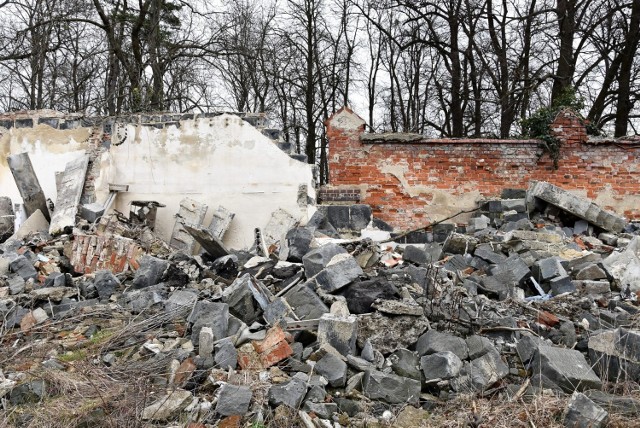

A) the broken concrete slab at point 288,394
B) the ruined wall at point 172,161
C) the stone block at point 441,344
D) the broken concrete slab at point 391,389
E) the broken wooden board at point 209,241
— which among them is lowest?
the broken concrete slab at point 391,389

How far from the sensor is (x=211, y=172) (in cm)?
863

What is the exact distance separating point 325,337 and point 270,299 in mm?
895

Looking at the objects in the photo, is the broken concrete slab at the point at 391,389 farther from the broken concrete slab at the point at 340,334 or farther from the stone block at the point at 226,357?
the stone block at the point at 226,357

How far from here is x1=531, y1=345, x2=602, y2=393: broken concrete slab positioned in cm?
355

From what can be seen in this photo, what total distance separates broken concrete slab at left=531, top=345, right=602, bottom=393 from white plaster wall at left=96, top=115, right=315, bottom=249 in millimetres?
5075

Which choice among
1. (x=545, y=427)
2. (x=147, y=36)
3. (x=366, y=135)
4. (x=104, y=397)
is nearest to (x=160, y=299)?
(x=104, y=397)

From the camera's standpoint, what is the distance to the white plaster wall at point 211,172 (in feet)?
27.9

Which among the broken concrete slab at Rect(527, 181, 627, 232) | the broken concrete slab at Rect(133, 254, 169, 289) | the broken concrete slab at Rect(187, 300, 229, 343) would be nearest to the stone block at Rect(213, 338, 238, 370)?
the broken concrete slab at Rect(187, 300, 229, 343)

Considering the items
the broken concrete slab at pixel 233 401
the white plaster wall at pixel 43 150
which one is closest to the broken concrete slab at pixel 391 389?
the broken concrete slab at pixel 233 401

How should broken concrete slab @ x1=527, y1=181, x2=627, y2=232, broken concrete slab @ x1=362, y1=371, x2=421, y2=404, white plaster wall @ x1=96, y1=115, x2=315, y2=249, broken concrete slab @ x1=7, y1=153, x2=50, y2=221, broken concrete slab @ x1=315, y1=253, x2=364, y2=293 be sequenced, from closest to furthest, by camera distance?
broken concrete slab @ x1=362, y1=371, x2=421, y2=404
broken concrete slab @ x1=315, y1=253, x2=364, y2=293
broken concrete slab @ x1=527, y1=181, x2=627, y2=232
broken concrete slab @ x1=7, y1=153, x2=50, y2=221
white plaster wall @ x1=96, y1=115, x2=315, y2=249

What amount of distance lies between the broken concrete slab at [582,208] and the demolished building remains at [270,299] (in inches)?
0.9

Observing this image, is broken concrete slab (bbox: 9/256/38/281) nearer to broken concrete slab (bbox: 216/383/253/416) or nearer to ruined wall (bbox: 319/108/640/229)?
broken concrete slab (bbox: 216/383/253/416)

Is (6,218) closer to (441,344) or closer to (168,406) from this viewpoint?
(168,406)

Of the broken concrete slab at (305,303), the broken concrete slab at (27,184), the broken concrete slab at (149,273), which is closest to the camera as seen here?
the broken concrete slab at (305,303)
